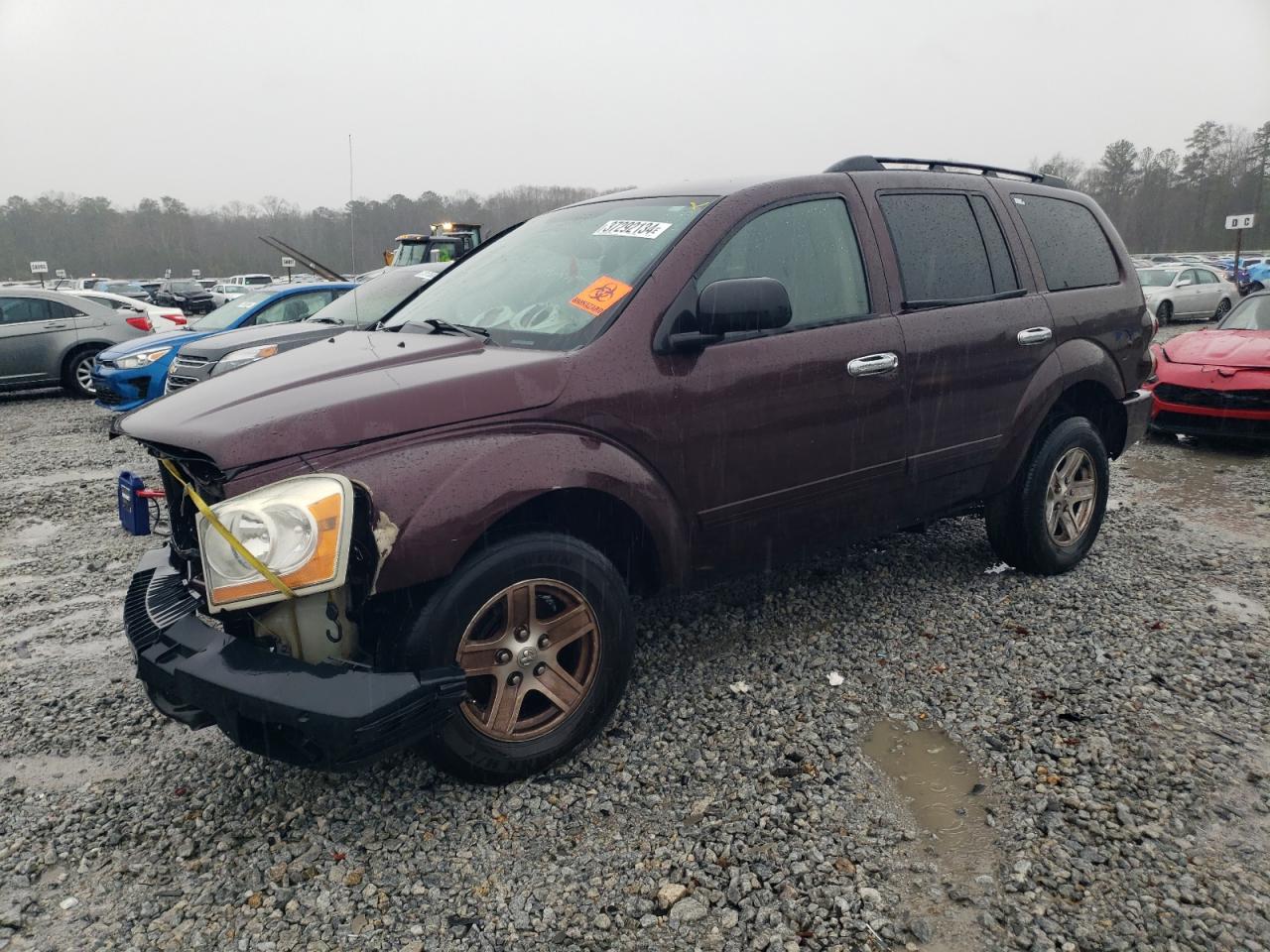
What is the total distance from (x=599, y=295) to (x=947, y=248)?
5.71 feet

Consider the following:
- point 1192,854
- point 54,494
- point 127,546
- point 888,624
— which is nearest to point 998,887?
point 1192,854

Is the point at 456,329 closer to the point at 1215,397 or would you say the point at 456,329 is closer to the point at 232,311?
the point at 1215,397

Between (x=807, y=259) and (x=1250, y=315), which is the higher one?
(x=807, y=259)

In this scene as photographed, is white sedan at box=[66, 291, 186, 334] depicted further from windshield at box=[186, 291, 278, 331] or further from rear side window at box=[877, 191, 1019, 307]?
rear side window at box=[877, 191, 1019, 307]

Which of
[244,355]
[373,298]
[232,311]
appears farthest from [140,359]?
[373,298]

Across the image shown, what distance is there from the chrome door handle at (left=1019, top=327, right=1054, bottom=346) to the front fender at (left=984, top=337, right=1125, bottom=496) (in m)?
0.10

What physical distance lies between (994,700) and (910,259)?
1.83 meters

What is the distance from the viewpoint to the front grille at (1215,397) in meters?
7.22

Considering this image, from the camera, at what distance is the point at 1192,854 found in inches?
92.7

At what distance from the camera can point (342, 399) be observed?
7.88 feet

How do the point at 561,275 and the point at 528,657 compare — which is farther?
the point at 561,275

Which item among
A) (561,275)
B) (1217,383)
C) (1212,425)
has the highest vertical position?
(561,275)

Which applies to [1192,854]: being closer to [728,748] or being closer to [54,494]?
[728,748]

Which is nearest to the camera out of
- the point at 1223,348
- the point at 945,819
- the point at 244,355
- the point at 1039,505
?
the point at 945,819
